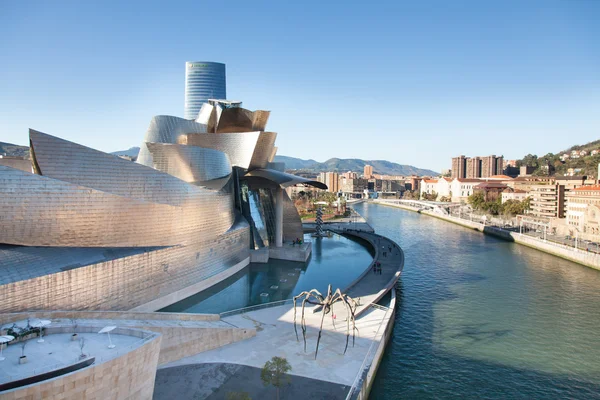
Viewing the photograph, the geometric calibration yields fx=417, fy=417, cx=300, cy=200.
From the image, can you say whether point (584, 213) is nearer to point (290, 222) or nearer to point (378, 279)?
point (290, 222)

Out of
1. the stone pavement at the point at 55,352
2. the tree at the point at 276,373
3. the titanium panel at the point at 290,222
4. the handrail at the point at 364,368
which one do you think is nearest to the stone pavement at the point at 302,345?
the handrail at the point at 364,368

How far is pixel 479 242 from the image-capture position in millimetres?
55250

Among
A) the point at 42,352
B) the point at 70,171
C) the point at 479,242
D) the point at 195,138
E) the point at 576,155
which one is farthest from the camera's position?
the point at 576,155

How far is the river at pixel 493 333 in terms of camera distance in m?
16.9

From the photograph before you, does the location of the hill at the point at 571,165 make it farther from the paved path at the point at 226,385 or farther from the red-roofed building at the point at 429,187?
the paved path at the point at 226,385

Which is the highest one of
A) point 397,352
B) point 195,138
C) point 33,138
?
point 195,138

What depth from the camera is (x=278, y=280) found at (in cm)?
3056

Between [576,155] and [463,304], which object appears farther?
[576,155]

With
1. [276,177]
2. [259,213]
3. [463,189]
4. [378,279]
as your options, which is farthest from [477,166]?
[378,279]

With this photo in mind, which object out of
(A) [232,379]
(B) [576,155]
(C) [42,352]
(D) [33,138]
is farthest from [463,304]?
(B) [576,155]

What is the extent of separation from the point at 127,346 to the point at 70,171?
10.5 meters

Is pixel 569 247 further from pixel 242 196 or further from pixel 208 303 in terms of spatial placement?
pixel 208 303

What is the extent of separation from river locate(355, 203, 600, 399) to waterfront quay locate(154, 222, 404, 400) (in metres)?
1.43

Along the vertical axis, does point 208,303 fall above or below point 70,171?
below
